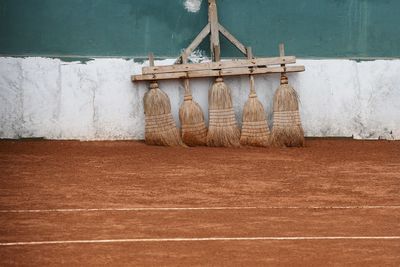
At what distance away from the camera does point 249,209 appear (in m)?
9.28

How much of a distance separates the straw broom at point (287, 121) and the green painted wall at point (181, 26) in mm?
881

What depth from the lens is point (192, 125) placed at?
13625 mm

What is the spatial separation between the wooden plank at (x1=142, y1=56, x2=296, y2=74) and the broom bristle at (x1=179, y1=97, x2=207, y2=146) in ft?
1.74

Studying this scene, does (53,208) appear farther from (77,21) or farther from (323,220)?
(77,21)

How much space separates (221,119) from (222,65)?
31.5 inches

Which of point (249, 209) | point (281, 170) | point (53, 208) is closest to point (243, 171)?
point (281, 170)

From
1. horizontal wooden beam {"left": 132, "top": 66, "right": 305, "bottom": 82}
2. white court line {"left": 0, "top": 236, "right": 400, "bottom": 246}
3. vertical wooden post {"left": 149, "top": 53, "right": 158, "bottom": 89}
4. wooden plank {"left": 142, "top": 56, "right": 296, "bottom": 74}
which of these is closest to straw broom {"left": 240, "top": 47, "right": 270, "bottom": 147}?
horizontal wooden beam {"left": 132, "top": 66, "right": 305, "bottom": 82}

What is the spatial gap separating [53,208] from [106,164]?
112 inches

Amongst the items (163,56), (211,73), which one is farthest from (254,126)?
(163,56)

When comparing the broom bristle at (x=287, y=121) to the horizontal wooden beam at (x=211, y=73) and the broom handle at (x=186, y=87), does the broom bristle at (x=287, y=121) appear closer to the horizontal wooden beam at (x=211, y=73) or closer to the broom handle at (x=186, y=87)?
the horizontal wooden beam at (x=211, y=73)

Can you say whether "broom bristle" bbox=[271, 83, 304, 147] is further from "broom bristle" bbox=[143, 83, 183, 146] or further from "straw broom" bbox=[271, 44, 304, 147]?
"broom bristle" bbox=[143, 83, 183, 146]

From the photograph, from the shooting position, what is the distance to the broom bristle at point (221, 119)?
44.5 feet

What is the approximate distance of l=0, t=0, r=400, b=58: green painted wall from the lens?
545 inches

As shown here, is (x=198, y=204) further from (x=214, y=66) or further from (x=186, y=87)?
(x=214, y=66)
